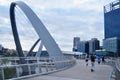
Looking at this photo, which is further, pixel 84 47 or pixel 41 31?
pixel 84 47

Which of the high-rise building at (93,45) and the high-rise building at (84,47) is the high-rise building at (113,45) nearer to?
the high-rise building at (93,45)

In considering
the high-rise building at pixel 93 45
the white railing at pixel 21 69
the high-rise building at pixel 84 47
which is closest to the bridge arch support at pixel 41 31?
the white railing at pixel 21 69

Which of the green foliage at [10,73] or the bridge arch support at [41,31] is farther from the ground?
the bridge arch support at [41,31]

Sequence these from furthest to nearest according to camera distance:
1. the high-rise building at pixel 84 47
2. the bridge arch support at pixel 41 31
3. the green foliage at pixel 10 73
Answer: the high-rise building at pixel 84 47
the bridge arch support at pixel 41 31
the green foliage at pixel 10 73

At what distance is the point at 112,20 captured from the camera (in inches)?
5733

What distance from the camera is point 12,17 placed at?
51406 millimetres

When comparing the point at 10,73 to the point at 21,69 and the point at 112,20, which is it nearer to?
the point at 21,69

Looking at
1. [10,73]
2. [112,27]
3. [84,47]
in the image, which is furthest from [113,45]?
[10,73]

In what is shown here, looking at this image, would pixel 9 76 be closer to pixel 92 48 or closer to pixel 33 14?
pixel 33 14

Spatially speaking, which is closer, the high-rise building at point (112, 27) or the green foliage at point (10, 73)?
the green foliage at point (10, 73)

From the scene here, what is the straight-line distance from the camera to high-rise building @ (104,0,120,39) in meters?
142

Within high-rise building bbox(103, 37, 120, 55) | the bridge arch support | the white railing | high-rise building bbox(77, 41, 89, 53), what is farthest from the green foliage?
high-rise building bbox(77, 41, 89, 53)

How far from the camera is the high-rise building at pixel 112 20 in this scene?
141812 mm

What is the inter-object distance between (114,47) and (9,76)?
424 feet
